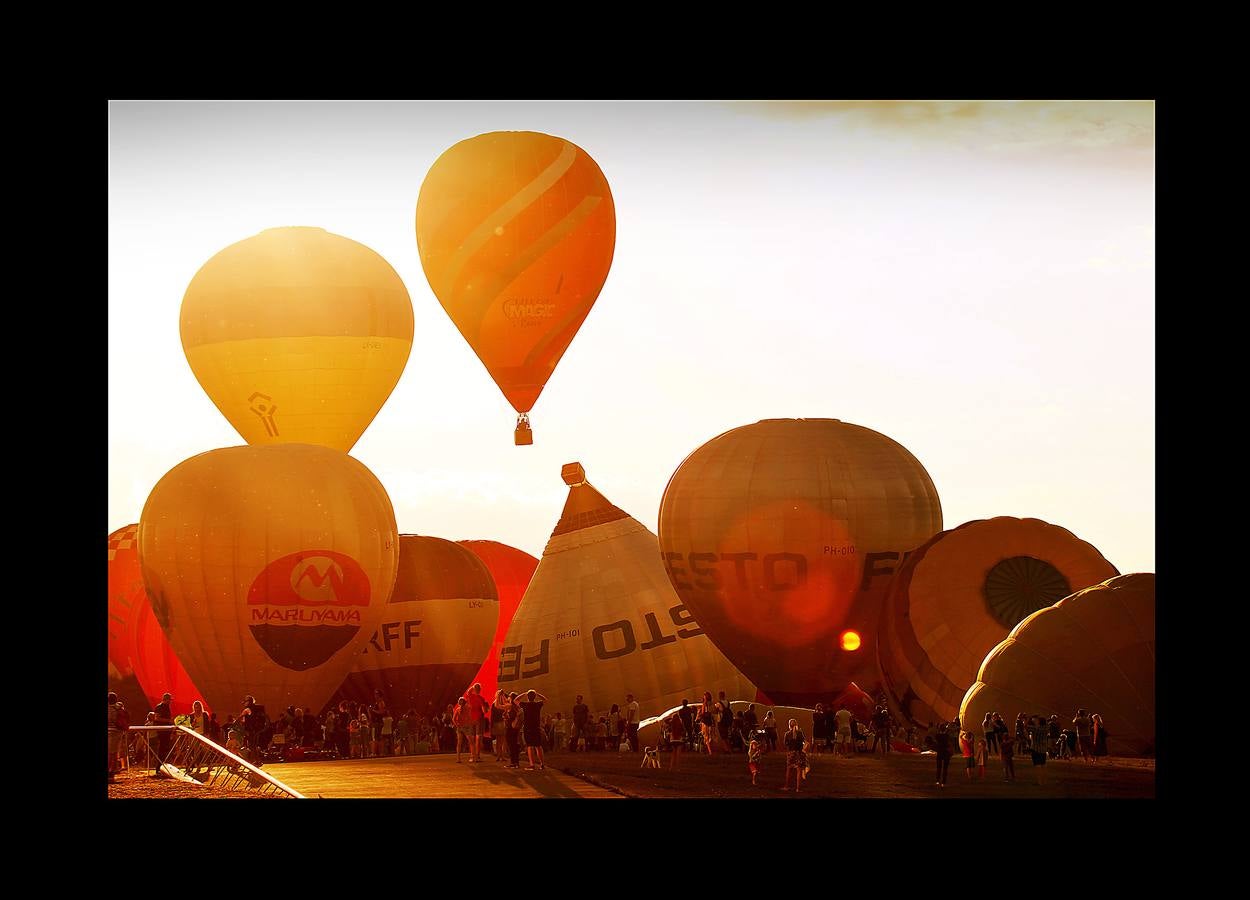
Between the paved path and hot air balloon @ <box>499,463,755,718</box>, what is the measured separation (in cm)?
675

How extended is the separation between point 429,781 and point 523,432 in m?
8.84

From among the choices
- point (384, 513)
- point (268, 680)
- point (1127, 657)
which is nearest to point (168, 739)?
point (268, 680)

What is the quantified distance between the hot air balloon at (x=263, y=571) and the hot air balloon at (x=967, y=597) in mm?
6339

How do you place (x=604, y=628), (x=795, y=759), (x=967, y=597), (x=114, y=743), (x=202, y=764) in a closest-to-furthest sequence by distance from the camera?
(x=202, y=764) < (x=114, y=743) < (x=795, y=759) < (x=967, y=597) < (x=604, y=628)

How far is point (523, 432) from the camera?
32.2m

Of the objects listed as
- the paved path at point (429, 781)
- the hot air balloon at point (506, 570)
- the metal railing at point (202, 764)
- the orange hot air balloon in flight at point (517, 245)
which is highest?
the orange hot air balloon in flight at point (517, 245)

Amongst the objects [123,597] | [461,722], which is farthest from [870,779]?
[123,597]

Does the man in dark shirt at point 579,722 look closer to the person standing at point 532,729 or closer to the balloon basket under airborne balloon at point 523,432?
the person standing at point 532,729

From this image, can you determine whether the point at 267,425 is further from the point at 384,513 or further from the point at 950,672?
the point at 950,672

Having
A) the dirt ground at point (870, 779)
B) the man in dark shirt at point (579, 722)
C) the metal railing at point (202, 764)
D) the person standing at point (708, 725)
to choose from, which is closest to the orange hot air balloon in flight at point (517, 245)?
the man in dark shirt at point (579, 722)

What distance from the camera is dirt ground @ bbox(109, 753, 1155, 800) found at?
22.6 m

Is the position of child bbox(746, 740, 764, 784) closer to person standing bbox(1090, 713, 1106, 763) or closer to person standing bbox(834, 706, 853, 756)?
person standing bbox(834, 706, 853, 756)

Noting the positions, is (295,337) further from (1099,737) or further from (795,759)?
(1099,737)

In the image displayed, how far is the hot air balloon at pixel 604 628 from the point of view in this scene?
33031 millimetres
